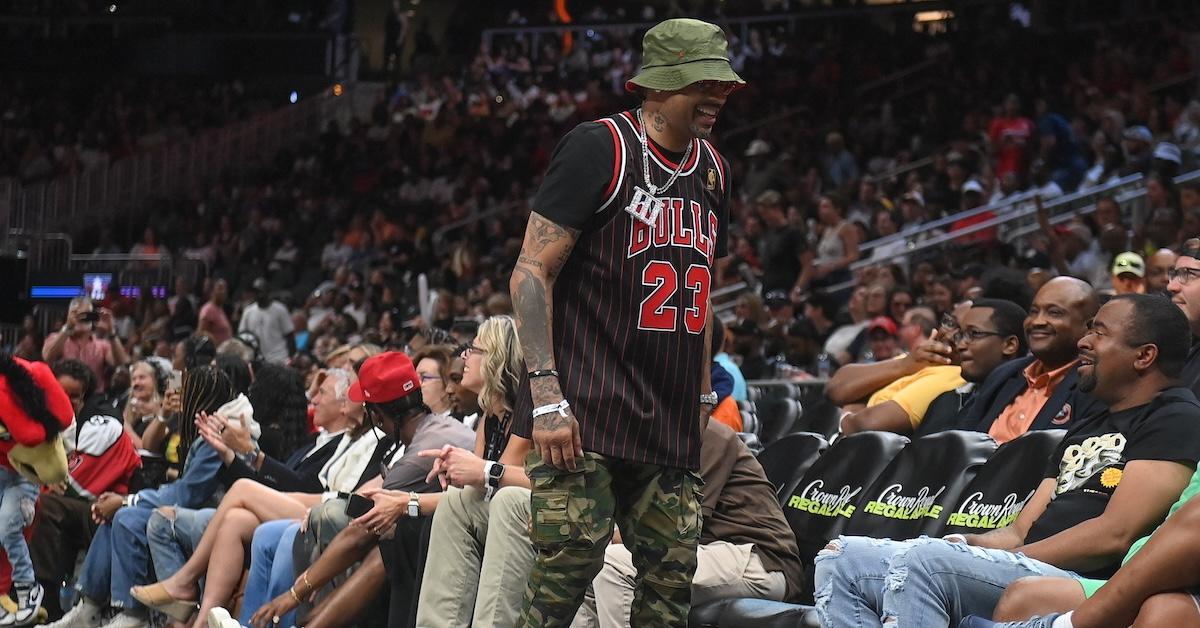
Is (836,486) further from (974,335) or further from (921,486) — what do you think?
(974,335)

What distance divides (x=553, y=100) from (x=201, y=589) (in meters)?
16.0

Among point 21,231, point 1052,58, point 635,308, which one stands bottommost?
point 21,231

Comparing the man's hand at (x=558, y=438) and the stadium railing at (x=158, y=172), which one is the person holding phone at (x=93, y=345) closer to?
the stadium railing at (x=158, y=172)

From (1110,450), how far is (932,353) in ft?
7.37

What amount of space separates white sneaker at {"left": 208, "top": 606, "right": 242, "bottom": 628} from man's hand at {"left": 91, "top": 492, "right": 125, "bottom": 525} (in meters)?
2.01

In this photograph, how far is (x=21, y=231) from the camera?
68.1ft

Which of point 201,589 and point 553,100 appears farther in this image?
point 553,100

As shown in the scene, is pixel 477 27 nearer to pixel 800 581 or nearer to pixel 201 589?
pixel 201 589

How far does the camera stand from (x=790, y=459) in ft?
18.7

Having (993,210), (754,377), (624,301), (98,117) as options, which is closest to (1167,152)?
(993,210)

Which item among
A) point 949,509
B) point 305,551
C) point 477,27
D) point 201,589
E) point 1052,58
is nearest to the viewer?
point 949,509

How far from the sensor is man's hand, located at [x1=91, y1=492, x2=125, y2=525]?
743 centimetres

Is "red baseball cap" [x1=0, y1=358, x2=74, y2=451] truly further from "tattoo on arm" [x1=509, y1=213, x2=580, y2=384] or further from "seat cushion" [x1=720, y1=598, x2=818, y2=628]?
"tattoo on arm" [x1=509, y1=213, x2=580, y2=384]

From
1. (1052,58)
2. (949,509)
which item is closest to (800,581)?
(949,509)
